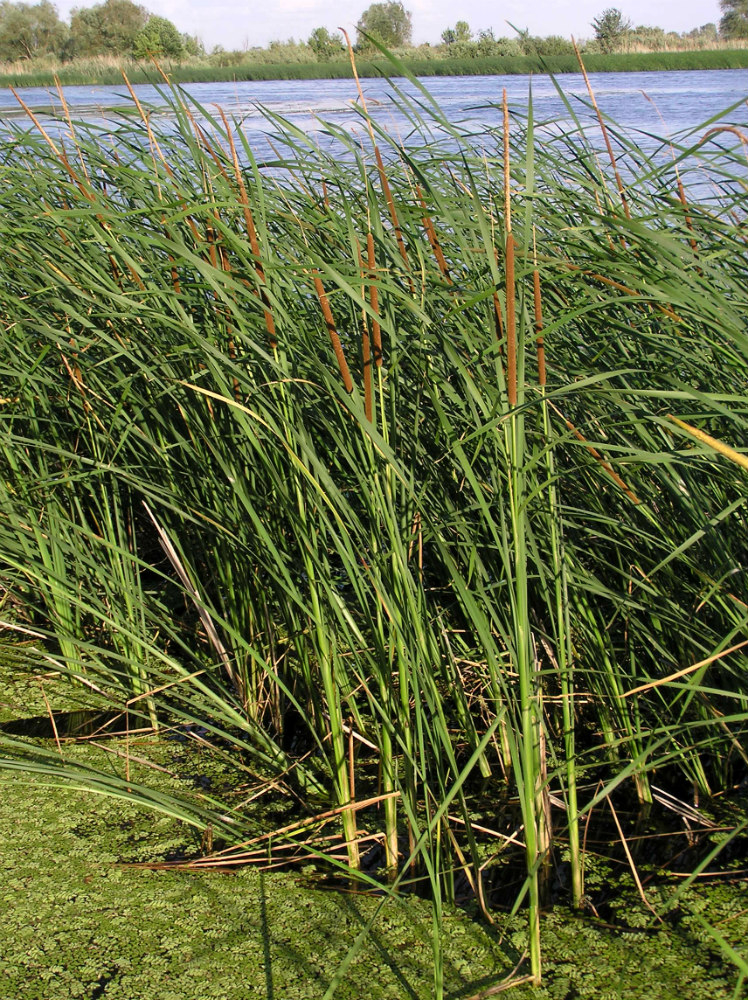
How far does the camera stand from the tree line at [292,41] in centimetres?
2627

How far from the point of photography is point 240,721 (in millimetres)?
1565

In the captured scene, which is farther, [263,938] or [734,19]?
[734,19]

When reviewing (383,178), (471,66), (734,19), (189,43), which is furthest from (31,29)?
(383,178)

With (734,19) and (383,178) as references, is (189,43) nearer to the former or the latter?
(383,178)

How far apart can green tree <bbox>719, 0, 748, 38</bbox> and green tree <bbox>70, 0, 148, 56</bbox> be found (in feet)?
87.0

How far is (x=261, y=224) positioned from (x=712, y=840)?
1.27 metres

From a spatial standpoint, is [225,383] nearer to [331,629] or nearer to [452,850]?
[331,629]

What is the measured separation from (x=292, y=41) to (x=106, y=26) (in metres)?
8.83

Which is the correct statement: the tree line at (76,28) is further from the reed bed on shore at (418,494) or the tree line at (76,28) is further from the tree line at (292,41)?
the reed bed on shore at (418,494)

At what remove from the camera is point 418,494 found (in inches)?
53.2

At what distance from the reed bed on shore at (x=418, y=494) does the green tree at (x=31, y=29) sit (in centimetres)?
2457

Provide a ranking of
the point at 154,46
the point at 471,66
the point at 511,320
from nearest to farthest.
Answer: the point at 511,320 < the point at 154,46 < the point at 471,66

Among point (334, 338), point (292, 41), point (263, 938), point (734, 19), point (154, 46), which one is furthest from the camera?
point (734, 19)

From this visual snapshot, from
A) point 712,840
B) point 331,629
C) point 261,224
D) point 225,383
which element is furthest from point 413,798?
point 261,224
